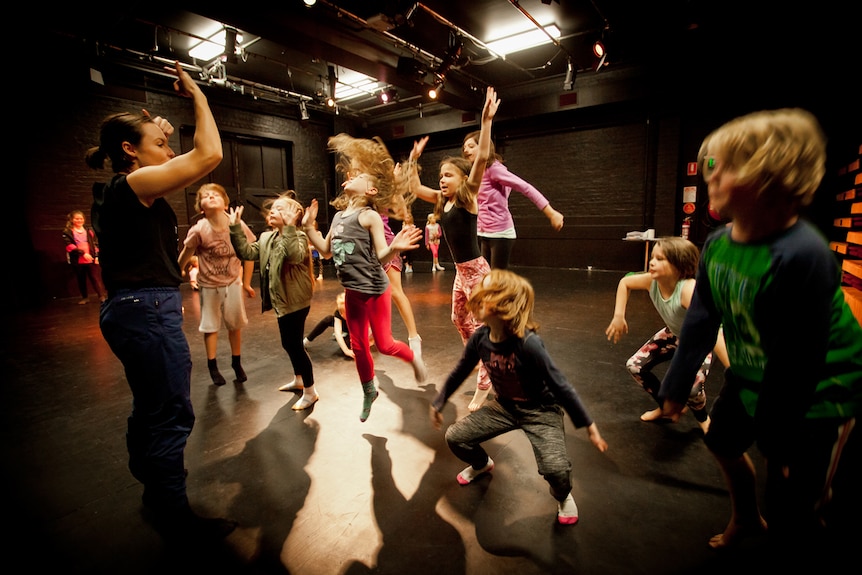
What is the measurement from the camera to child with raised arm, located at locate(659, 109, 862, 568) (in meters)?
0.98

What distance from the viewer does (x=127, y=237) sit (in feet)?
4.93

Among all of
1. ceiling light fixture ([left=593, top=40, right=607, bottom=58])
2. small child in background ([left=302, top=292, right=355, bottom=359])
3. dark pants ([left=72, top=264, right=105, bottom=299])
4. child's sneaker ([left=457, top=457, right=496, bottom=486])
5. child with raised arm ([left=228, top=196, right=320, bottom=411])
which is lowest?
child's sneaker ([left=457, top=457, right=496, bottom=486])

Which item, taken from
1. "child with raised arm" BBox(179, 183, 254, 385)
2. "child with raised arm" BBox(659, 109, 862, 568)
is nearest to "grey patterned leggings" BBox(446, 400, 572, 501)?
"child with raised arm" BBox(659, 109, 862, 568)

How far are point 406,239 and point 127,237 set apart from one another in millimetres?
1174

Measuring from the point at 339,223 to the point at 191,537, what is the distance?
1635 millimetres

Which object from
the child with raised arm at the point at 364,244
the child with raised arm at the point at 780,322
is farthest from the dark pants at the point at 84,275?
the child with raised arm at the point at 780,322

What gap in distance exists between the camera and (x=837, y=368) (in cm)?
109

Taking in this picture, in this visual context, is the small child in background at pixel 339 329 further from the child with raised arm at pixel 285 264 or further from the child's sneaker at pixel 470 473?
the child's sneaker at pixel 470 473

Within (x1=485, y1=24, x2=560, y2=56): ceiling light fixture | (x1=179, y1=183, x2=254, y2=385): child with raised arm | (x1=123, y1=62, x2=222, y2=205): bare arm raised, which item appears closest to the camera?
(x1=123, y1=62, x2=222, y2=205): bare arm raised

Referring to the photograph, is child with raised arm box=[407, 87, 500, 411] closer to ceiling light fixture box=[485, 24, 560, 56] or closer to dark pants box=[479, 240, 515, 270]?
dark pants box=[479, 240, 515, 270]

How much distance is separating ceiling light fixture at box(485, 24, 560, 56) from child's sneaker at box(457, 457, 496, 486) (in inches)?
290

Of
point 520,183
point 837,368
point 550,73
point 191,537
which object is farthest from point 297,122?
point 837,368

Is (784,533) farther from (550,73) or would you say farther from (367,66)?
(550,73)

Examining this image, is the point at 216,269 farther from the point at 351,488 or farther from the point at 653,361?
the point at 653,361
